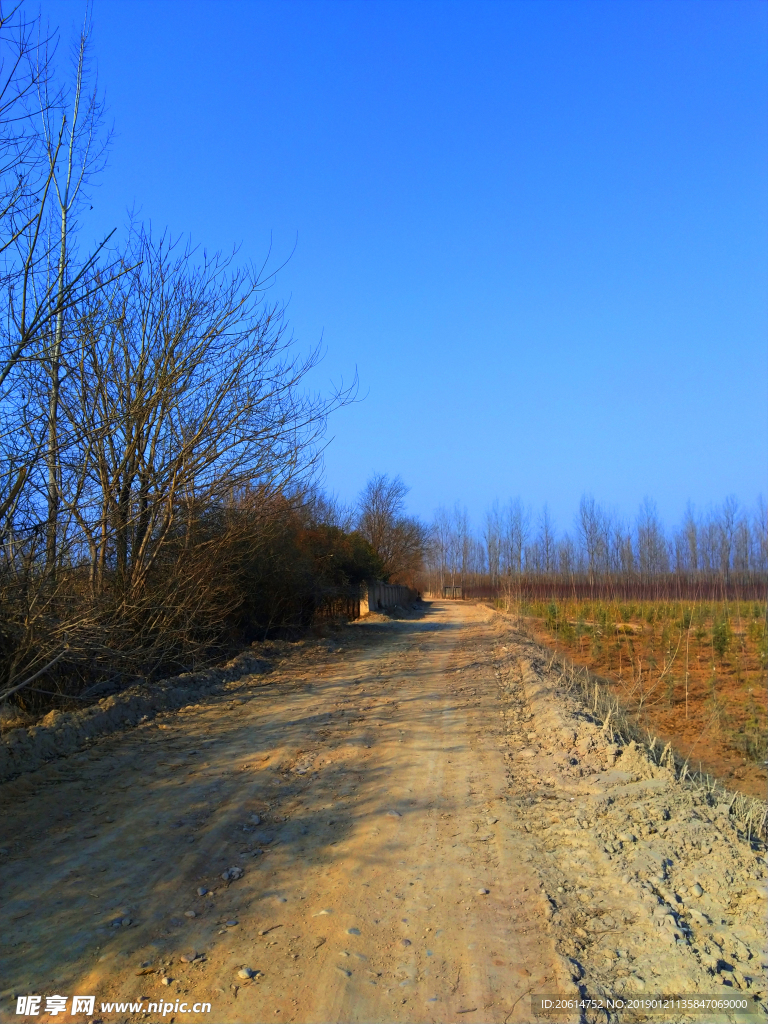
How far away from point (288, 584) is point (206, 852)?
1352 cm

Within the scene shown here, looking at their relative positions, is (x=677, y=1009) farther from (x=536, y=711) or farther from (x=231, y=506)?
(x=231, y=506)

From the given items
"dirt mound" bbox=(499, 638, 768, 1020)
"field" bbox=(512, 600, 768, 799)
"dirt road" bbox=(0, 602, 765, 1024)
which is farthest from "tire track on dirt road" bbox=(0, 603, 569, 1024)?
"field" bbox=(512, 600, 768, 799)

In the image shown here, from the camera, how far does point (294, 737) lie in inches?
301

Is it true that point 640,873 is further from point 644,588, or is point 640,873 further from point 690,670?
point 644,588

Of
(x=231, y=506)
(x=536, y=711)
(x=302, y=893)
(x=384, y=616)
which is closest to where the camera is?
(x=302, y=893)

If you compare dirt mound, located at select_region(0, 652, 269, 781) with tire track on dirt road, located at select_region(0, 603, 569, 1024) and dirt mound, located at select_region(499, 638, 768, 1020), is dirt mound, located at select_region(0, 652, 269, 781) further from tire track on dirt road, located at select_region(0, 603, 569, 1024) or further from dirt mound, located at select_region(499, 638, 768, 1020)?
dirt mound, located at select_region(499, 638, 768, 1020)

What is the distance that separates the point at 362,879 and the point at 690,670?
13.5 metres

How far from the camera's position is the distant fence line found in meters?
25.2

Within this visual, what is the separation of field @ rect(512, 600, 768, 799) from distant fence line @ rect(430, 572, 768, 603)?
4.44ft

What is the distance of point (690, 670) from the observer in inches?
612

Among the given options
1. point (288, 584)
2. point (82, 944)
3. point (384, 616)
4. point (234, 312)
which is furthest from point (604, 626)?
point (82, 944)

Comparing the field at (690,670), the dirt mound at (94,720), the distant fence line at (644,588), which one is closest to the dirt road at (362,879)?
the dirt mound at (94,720)

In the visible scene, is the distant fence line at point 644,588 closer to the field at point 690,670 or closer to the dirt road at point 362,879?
the field at point 690,670

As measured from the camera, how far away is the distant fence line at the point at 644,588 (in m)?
25.2
